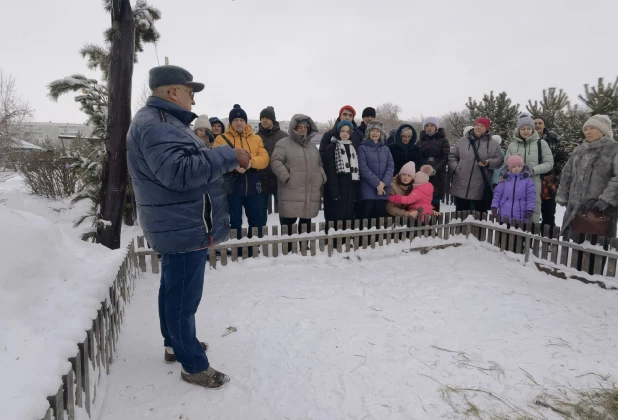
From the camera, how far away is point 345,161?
552cm

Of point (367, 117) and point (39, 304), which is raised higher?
point (367, 117)

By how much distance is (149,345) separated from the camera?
3078mm

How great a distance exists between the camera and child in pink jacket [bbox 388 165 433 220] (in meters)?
6.08

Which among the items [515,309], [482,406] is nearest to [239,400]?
[482,406]

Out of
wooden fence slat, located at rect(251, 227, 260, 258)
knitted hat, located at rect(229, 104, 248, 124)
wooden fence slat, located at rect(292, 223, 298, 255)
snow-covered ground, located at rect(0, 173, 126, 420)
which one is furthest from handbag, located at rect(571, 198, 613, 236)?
snow-covered ground, located at rect(0, 173, 126, 420)

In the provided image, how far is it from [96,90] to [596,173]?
8.10m

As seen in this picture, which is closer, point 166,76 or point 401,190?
point 166,76

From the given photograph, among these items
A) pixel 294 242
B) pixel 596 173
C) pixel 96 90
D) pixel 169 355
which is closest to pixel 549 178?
pixel 596 173

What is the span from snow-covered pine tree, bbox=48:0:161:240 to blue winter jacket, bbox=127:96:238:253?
3282 millimetres

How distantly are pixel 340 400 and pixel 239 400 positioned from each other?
0.67 meters

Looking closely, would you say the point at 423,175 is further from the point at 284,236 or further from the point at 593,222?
the point at 284,236

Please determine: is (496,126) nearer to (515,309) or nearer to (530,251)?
(530,251)

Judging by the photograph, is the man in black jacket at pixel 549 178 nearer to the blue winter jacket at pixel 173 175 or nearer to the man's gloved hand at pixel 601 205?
the man's gloved hand at pixel 601 205

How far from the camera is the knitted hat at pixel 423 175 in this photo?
604 cm
